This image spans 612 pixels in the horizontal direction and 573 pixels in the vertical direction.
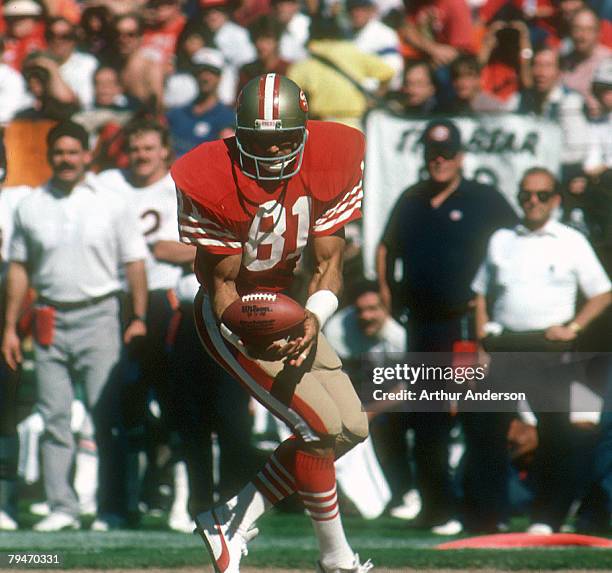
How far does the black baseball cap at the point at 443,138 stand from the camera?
7.41m

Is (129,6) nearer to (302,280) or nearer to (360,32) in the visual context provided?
(360,32)

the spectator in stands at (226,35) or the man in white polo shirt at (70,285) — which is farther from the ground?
the spectator in stands at (226,35)

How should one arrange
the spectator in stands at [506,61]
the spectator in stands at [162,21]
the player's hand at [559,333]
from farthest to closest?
1. the spectator in stands at [162,21]
2. the spectator in stands at [506,61]
3. the player's hand at [559,333]

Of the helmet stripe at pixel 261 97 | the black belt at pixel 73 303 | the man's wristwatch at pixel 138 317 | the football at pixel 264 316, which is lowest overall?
the man's wristwatch at pixel 138 317

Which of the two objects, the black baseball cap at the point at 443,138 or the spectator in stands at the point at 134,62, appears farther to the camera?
the spectator in stands at the point at 134,62

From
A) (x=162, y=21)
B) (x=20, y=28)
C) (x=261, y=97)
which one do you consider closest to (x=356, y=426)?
(x=261, y=97)

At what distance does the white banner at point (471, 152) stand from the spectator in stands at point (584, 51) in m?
0.48

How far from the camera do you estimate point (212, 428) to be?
24.3 feet

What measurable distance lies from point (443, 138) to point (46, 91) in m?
2.27

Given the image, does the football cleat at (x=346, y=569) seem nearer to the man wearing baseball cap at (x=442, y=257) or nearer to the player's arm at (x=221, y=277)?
the player's arm at (x=221, y=277)

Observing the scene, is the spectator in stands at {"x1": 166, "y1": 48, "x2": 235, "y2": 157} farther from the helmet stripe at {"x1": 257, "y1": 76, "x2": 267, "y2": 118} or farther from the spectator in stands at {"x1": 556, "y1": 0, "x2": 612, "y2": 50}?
the helmet stripe at {"x1": 257, "y1": 76, "x2": 267, "y2": 118}

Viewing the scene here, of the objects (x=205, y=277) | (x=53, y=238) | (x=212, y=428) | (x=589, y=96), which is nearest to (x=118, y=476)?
(x=212, y=428)

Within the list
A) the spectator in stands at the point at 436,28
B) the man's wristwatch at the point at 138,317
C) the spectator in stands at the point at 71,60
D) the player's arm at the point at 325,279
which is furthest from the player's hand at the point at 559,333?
the spectator in stands at the point at 71,60

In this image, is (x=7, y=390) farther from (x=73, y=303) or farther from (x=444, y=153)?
(x=444, y=153)
